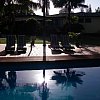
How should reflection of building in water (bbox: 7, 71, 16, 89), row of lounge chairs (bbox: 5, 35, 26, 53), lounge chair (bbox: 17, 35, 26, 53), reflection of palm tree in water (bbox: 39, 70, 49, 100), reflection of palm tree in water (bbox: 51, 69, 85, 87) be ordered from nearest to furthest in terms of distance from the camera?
reflection of palm tree in water (bbox: 39, 70, 49, 100)
reflection of building in water (bbox: 7, 71, 16, 89)
reflection of palm tree in water (bbox: 51, 69, 85, 87)
row of lounge chairs (bbox: 5, 35, 26, 53)
lounge chair (bbox: 17, 35, 26, 53)

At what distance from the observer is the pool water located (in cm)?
923

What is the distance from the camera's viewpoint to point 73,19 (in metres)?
34.8

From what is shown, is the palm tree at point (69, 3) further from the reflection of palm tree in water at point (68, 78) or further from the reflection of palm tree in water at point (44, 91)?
the reflection of palm tree in water at point (44, 91)

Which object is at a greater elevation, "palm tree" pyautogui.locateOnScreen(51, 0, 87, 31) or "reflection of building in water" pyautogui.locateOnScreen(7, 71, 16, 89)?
"palm tree" pyautogui.locateOnScreen(51, 0, 87, 31)

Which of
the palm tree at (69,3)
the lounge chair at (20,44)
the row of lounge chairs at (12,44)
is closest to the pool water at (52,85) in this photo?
the row of lounge chairs at (12,44)

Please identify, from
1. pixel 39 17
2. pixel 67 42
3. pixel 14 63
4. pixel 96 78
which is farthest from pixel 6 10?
pixel 39 17

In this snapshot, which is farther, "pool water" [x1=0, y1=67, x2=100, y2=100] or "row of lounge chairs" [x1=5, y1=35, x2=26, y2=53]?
"row of lounge chairs" [x1=5, y1=35, x2=26, y2=53]

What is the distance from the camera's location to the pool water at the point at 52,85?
9227 millimetres

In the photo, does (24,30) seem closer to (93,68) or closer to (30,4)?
(30,4)

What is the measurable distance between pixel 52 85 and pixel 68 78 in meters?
1.45

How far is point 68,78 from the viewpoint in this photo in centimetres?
1184

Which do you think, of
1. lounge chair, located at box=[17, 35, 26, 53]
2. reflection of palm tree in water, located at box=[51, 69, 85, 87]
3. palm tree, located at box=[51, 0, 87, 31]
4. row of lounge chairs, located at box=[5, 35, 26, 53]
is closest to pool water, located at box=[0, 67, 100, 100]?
reflection of palm tree in water, located at box=[51, 69, 85, 87]

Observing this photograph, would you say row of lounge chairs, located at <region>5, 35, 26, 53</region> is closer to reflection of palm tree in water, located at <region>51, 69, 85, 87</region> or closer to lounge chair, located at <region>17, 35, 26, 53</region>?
lounge chair, located at <region>17, 35, 26, 53</region>

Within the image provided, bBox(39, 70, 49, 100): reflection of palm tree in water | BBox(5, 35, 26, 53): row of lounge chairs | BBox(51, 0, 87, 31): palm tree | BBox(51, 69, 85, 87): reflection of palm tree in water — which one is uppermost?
BBox(51, 0, 87, 31): palm tree
